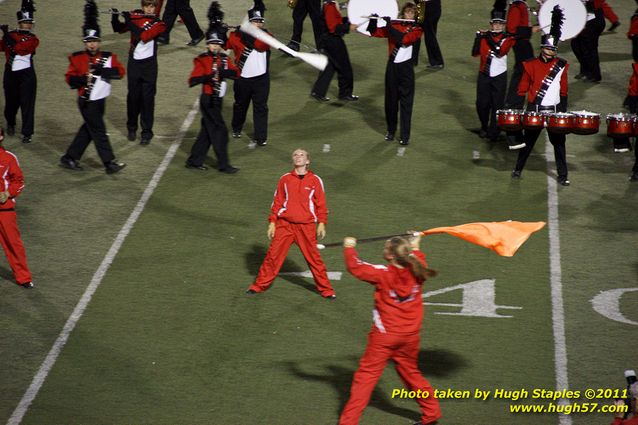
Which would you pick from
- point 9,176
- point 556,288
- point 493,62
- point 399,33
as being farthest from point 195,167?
point 556,288

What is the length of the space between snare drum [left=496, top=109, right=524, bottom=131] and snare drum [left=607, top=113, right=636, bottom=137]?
1213 mm

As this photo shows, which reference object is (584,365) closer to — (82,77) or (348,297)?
(348,297)

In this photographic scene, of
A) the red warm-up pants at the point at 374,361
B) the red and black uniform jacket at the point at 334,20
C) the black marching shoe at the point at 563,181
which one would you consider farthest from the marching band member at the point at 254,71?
the red warm-up pants at the point at 374,361

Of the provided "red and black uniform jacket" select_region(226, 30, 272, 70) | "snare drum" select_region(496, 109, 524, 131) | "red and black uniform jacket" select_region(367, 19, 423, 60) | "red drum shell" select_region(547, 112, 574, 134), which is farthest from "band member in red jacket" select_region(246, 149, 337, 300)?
"red and black uniform jacket" select_region(367, 19, 423, 60)

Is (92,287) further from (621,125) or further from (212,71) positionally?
(621,125)

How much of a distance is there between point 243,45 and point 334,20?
7.61ft

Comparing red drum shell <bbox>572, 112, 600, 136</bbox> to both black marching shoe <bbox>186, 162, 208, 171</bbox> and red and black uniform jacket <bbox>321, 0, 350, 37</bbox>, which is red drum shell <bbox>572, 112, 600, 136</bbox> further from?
black marching shoe <bbox>186, 162, 208, 171</bbox>

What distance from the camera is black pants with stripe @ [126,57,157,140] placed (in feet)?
55.2

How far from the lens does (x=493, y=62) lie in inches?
669

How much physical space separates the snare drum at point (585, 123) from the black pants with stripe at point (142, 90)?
20.1 feet

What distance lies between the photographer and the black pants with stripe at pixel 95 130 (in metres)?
15.4

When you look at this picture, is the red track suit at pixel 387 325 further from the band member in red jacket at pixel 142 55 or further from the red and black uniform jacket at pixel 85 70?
the band member in red jacket at pixel 142 55


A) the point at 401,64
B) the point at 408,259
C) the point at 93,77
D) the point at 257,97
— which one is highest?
the point at 408,259

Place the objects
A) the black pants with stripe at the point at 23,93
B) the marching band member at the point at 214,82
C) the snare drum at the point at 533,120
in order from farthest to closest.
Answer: the black pants with stripe at the point at 23,93
the marching band member at the point at 214,82
the snare drum at the point at 533,120
